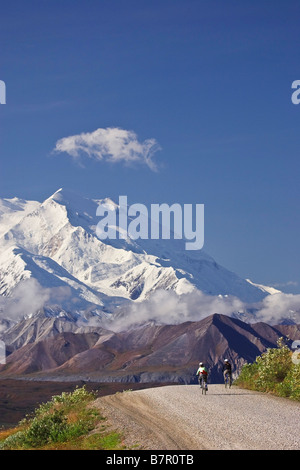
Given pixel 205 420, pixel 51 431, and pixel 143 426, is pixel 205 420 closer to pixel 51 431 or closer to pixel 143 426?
pixel 143 426

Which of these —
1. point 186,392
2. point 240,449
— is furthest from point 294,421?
point 186,392

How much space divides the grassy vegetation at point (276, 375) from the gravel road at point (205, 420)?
108 cm

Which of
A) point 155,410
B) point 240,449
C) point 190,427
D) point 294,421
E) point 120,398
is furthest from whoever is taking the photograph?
point 120,398

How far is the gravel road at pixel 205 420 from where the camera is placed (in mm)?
27469

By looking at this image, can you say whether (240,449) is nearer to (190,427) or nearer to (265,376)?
(190,427)

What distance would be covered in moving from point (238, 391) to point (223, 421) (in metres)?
18.0

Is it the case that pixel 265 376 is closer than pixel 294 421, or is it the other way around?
pixel 294 421

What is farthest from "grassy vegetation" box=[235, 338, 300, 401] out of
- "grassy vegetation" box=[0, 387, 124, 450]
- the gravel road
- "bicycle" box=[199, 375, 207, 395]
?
"grassy vegetation" box=[0, 387, 124, 450]

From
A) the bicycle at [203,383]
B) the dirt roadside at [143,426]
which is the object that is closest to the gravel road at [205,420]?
the dirt roadside at [143,426]

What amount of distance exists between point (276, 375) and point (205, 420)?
17.3m

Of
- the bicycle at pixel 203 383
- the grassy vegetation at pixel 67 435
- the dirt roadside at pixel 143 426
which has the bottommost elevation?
the grassy vegetation at pixel 67 435

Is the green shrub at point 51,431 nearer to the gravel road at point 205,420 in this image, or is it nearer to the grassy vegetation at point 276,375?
the gravel road at point 205,420
